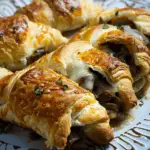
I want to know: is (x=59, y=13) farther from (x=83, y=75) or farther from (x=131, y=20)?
(x=83, y=75)

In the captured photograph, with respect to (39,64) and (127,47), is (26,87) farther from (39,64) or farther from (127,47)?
(127,47)

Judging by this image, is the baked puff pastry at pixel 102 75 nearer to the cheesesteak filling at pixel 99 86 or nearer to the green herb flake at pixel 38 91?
the cheesesteak filling at pixel 99 86

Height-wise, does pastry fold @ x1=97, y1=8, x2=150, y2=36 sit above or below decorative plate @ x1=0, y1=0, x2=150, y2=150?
above

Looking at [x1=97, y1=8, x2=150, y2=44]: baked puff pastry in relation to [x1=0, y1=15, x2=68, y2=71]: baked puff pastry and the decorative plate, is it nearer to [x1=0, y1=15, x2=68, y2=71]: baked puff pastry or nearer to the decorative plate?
[x1=0, y1=15, x2=68, y2=71]: baked puff pastry

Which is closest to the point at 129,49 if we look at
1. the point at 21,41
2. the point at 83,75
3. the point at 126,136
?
the point at 83,75

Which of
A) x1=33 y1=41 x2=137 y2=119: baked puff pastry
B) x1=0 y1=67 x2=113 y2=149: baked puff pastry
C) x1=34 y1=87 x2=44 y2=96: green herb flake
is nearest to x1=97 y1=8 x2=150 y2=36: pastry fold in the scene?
x1=33 y1=41 x2=137 y2=119: baked puff pastry

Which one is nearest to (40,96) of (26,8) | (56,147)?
(56,147)
